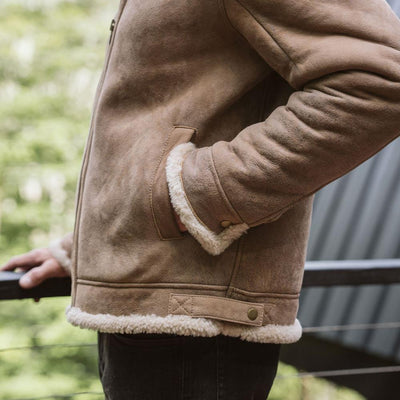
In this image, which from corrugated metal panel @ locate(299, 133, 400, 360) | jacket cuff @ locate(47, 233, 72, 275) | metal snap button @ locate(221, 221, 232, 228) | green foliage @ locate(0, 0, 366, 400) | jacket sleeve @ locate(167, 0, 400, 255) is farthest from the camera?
green foliage @ locate(0, 0, 366, 400)

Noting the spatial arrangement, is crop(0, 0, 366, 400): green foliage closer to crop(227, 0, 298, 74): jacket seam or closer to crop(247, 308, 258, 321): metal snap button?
crop(247, 308, 258, 321): metal snap button

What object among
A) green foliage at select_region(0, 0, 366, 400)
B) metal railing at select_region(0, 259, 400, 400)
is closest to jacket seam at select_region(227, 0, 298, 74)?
metal railing at select_region(0, 259, 400, 400)

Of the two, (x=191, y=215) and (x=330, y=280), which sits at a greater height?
(x=191, y=215)

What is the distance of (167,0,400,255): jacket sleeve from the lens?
77 centimetres

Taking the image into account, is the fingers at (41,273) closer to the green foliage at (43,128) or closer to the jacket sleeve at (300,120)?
the jacket sleeve at (300,120)

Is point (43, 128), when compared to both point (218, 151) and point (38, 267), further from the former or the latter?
point (218, 151)

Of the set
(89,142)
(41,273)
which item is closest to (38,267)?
(41,273)

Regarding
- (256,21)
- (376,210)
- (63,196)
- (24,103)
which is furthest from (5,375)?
(256,21)

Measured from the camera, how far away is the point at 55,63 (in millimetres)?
7207

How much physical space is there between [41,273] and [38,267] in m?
0.02

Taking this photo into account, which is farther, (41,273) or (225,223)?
(41,273)

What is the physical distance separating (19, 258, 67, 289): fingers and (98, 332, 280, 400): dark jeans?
272 millimetres

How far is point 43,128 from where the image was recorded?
6.69 metres

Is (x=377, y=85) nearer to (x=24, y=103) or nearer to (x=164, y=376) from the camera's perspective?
(x=164, y=376)
